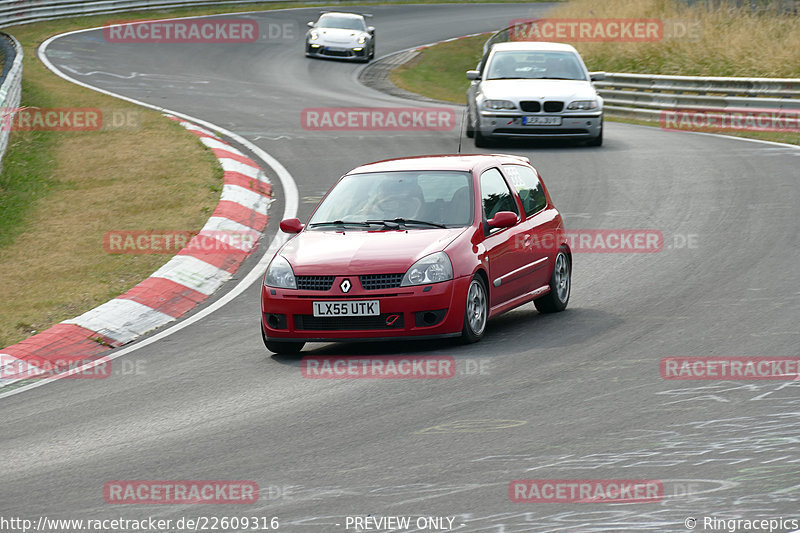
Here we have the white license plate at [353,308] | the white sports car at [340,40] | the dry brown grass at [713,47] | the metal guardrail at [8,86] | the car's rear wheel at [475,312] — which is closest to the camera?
the white license plate at [353,308]

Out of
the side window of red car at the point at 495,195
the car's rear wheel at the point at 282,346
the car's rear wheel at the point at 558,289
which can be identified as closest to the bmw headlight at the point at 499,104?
the car's rear wheel at the point at 558,289

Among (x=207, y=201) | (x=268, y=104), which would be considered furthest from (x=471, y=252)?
(x=268, y=104)

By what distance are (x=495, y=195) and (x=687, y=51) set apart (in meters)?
23.1

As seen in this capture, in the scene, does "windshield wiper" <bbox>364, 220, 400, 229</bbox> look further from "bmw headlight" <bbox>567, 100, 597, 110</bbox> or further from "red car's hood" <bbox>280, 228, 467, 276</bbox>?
"bmw headlight" <bbox>567, 100, 597, 110</bbox>

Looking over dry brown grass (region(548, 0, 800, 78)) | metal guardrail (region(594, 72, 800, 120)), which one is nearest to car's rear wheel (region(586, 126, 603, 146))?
metal guardrail (region(594, 72, 800, 120))

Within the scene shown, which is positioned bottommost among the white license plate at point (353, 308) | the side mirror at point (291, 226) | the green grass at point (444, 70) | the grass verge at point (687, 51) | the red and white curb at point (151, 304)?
the green grass at point (444, 70)

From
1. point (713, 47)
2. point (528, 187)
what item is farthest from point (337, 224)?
point (713, 47)

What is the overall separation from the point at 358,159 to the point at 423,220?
31.0 ft

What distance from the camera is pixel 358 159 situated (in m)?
19.1

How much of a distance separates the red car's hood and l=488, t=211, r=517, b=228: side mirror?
31cm

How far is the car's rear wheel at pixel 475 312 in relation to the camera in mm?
9125

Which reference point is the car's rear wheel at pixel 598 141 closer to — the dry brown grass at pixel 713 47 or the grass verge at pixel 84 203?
the grass verge at pixel 84 203

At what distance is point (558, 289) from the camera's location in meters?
10.7

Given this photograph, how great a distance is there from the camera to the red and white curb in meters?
9.73
